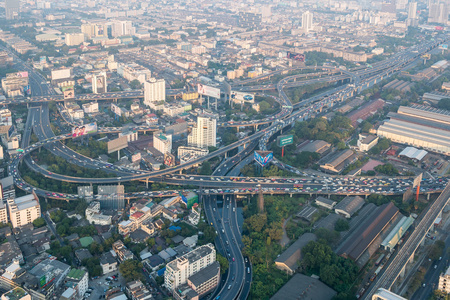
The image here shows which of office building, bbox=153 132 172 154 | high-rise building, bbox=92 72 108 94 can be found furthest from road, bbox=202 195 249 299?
high-rise building, bbox=92 72 108 94

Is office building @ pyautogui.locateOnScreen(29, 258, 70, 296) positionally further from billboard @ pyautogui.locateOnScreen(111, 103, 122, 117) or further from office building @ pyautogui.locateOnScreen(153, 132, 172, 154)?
billboard @ pyautogui.locateOnScreen(111, 103, 122, 117)

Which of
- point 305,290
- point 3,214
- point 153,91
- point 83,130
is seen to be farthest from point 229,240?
point 153,91

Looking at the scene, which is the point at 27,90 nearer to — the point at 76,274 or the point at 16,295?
the point at 76,274

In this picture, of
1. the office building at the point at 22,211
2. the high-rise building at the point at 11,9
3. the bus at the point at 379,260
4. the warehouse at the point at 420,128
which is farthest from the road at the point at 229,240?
the high-rise building at the point at 11,9

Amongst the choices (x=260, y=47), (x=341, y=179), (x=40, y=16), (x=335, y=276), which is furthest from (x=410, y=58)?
(x=40, y=16)

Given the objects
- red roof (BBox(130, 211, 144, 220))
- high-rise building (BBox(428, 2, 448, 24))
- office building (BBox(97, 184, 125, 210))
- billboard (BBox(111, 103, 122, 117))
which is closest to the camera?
red roof (BBox(130, 211, 144, 220))

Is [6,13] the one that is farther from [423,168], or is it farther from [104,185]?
[423,168]

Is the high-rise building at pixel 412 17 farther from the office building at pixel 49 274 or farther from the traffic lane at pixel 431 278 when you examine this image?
the office building at pixel 49 274
